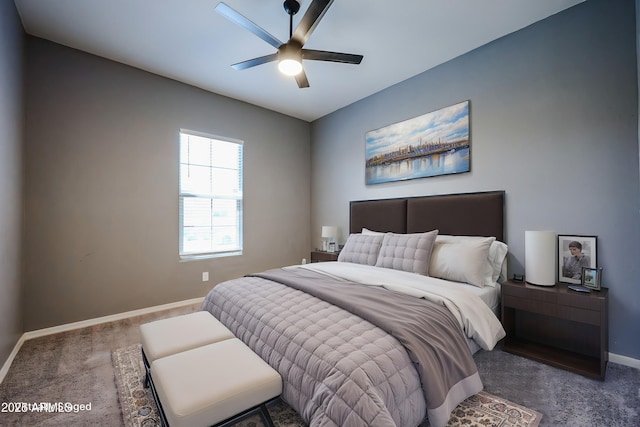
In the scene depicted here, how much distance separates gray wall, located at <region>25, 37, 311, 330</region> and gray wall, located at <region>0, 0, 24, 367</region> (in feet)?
0.75

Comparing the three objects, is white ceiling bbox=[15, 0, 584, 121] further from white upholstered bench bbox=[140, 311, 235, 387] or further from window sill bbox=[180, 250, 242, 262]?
white upholstered bench bbox=[140, 311, 235, 387]

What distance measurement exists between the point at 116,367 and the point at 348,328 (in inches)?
76.6

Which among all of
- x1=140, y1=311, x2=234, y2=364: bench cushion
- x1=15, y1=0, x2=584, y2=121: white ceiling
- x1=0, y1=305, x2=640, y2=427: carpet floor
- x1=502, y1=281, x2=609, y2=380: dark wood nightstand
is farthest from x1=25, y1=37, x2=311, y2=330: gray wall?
x1=502, y1=281, x2=609, y2=380: dark wood nightstand

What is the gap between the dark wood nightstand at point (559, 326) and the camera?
2004 millimetres

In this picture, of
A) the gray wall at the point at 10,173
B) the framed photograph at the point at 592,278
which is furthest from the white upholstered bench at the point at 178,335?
the framed photograph at the point at 592,278

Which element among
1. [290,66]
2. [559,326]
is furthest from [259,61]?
[559,326]

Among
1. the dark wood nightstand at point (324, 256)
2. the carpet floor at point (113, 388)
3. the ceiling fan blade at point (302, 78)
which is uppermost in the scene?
the ceiling fan blade at point (302, 78)

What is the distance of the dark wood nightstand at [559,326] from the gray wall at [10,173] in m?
4.03

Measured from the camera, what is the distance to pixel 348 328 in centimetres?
155

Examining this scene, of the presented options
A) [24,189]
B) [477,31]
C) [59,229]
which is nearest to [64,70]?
[24,189]

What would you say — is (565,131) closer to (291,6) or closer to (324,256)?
(291,6)

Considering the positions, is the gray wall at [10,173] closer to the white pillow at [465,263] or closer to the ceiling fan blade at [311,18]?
the ceiling fan blade at [311,18]

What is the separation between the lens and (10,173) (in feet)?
7.56

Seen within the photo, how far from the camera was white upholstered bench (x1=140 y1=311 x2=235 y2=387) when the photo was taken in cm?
165
